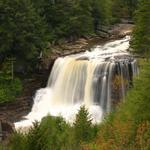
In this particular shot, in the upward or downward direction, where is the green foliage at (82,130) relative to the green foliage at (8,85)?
downward

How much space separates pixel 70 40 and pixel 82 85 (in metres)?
15.7

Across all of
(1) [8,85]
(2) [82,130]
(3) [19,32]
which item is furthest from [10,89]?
(2) [82,130]

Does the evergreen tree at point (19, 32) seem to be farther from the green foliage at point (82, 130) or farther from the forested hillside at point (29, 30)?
the green foliage at point (82, 130)

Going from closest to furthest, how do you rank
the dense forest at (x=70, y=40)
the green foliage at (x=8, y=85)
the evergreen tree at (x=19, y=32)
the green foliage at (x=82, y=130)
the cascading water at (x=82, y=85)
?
the dense forest at (x=70, y=40) → the green foliage at (x=82, y=130) → the cascading water at (x=82, y=85) → the green foliage at (x=8, y=85) → the evergreen tree at (x=19, y=32)

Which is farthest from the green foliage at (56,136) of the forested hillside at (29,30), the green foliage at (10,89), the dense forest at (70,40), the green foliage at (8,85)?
the forested hillside at (29,30)

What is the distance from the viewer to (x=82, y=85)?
5397 centimetres

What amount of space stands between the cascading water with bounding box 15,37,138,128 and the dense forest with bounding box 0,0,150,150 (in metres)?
2.53

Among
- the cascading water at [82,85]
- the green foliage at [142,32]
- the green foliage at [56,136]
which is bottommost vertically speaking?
the green foliage at [56,136]

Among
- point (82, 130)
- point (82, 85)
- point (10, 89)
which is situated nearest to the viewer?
point (82, 130)

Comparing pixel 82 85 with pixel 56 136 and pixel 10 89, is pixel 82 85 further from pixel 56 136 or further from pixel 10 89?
pixel 56 136

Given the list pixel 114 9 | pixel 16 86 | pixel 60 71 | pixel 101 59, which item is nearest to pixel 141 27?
pixel 101 59

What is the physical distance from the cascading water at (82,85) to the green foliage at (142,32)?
4.81 feet

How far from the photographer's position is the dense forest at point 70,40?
2750 centimetres

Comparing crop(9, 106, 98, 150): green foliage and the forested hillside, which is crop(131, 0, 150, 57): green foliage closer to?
the forested hillside
